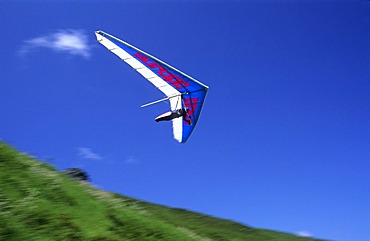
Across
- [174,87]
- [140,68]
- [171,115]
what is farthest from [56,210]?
[140,68]

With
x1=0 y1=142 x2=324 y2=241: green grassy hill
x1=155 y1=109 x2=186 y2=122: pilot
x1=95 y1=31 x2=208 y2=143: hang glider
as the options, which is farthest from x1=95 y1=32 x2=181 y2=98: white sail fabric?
x1=0 y1=142 x2=324 y2=241: green grassy hill

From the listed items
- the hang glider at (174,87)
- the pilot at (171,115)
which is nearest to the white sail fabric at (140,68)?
the hang glider at (174,87)

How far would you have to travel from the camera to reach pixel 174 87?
2783 centimetres

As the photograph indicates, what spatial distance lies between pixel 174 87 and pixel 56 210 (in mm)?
14861

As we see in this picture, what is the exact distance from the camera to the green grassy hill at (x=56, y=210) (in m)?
12.8

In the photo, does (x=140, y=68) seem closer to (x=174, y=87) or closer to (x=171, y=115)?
(x=174, y=87)

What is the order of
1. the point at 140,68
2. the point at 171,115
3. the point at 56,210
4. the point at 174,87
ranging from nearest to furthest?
the point at 56,210 < the point at 171,115 < the point at 174,87 < the point at 140,68

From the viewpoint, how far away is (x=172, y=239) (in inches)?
721

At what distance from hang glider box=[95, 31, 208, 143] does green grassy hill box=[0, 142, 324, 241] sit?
23.9 feet

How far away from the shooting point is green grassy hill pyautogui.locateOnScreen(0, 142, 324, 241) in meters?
12.8

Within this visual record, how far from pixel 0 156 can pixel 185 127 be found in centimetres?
1253

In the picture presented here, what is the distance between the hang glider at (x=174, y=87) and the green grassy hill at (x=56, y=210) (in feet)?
23.9

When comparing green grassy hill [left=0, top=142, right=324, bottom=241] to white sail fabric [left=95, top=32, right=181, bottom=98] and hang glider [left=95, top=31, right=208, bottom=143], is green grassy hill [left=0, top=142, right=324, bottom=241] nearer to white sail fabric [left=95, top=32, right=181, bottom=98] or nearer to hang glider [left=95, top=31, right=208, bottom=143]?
hang glider [left=95, top=31, right=208, bottom=143]

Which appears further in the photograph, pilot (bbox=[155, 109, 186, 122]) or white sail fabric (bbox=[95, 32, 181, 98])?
white sail fabric (bbox=[95, 32, 181, 98])
